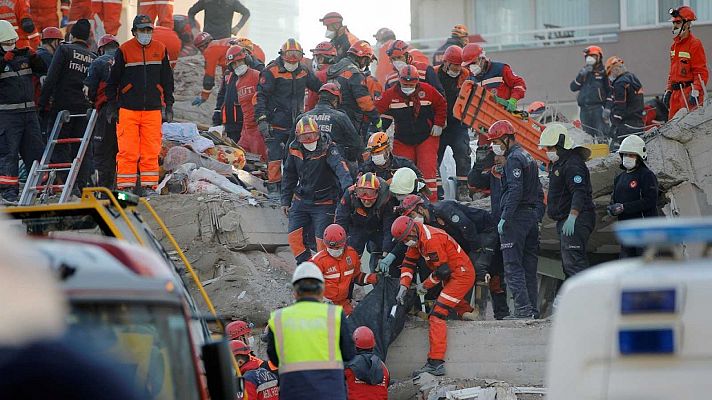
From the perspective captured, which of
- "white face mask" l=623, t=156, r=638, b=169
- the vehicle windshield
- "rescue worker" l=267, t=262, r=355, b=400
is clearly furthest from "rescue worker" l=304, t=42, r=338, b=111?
the vehicle windshield

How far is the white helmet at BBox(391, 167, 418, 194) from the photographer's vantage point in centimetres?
1563

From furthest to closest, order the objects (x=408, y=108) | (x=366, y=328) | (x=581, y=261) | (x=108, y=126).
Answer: (x=408, y=108), (x=108, y=126), (x=581, y=261), (x=366, y=328)

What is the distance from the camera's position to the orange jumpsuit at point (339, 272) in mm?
14977

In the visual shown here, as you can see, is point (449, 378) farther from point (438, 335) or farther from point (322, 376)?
point (322, 376)

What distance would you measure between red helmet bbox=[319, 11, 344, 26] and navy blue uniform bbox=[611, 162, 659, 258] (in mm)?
5758

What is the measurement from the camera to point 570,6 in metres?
30.6

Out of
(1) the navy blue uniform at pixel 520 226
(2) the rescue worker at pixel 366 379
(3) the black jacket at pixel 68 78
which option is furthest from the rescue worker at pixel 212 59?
(2) the rescue worker at pixel 366 379

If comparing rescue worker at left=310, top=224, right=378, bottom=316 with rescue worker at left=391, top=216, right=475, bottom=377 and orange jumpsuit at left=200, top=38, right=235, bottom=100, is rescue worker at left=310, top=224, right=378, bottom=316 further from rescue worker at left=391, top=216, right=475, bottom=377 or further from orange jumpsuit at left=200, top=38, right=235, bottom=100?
orange jumpsuit at left=200, top=38, right=235, bottom=100

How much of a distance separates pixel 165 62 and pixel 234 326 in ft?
10.3

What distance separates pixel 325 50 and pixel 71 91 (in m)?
3.51

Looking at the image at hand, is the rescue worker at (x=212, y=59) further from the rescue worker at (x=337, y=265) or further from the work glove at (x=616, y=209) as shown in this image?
the work glove at (x=616, y=209)

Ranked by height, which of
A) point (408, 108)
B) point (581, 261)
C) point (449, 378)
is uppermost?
point (408, 108)

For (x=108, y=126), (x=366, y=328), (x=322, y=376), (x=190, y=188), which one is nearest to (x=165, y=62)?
(x=108, y=126)

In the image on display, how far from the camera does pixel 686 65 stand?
60.9 feet
